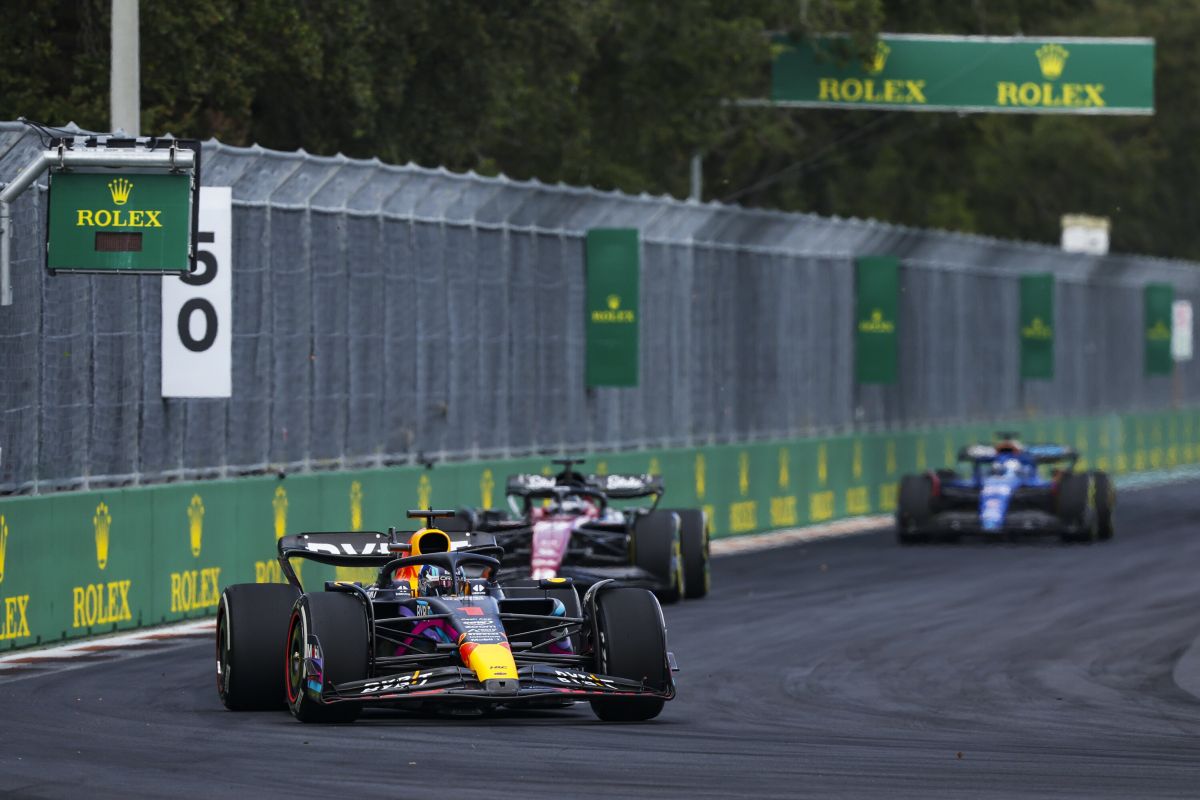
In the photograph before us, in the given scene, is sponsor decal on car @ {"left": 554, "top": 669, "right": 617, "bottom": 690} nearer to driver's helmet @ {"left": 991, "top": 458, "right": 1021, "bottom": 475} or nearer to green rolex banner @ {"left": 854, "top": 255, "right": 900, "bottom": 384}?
driver's helmet @ {"left": 991, "top": 458, "right": 1021, "bottom": 475}

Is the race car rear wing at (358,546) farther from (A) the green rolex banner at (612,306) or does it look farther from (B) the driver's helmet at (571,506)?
(A) the green rolex banner at (612,306)

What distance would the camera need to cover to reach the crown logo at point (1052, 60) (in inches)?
1505

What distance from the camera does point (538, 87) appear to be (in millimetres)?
41562

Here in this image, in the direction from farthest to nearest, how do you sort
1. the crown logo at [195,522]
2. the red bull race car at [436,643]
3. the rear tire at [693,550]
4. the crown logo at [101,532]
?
the rear tire at [693,550]
the crown logo at [195,522]
the crown logo at [101,532]
the red bull race car at [436,643]

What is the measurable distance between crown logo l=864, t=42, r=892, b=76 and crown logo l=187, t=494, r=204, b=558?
2016 centimetres

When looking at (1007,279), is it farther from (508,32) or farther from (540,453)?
(540,453)

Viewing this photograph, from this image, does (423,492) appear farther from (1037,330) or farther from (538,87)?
(1037,330)

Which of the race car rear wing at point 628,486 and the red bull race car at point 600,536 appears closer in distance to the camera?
the red bull race car at point 600,536

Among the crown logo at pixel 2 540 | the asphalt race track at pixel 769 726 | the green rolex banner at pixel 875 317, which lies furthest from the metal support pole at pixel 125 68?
the green rolex banner at pixel 875 317

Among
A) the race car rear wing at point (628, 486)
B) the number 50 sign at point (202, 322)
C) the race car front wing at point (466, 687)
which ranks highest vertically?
the number 50 sign at point (202, 322)

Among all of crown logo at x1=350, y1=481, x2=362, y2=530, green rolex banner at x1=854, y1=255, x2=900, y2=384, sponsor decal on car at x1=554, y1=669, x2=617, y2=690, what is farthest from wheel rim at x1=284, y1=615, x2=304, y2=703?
green rolex banner at x1=854, y1=255, x2=900, y2=384


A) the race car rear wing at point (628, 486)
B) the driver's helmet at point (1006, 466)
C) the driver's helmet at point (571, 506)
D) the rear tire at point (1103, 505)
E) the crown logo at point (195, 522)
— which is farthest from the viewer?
the rear tire at point (1103, 505)

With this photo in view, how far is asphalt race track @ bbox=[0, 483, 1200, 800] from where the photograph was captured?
37.6 feet

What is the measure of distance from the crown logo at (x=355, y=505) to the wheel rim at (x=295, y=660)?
9.48 m
